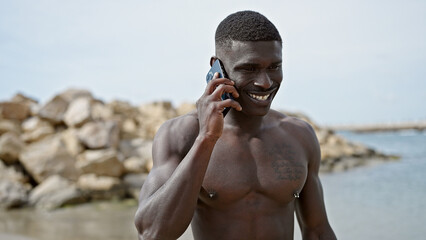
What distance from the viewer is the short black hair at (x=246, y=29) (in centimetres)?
234

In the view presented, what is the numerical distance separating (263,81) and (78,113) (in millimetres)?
10209

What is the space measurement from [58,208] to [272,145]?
7169 mm

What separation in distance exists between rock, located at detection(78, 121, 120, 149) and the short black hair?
8636 mm

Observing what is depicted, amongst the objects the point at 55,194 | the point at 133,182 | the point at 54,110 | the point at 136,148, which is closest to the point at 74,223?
the point at 55,194

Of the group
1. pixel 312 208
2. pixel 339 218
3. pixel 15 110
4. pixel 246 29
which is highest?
pixel 246 29

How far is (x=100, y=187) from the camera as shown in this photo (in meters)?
9.31

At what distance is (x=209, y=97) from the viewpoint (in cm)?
213

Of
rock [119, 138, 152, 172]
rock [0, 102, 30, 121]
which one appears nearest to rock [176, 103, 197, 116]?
rock [119, 138, 152, 172]

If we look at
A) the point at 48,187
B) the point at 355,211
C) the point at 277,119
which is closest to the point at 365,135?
the point at 355,211

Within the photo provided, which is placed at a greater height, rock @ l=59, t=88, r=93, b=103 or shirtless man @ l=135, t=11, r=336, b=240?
shirtless man @ l=135, t=11, r=336, b=240

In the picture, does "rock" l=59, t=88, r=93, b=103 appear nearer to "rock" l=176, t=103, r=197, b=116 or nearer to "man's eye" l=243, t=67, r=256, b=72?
"rock" l=176, t=103, r=197, b=116

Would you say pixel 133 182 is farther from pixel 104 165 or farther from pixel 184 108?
pixel 184 108

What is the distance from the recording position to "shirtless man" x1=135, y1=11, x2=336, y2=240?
6.83 ft

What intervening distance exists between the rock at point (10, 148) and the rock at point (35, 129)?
2.74 feet
